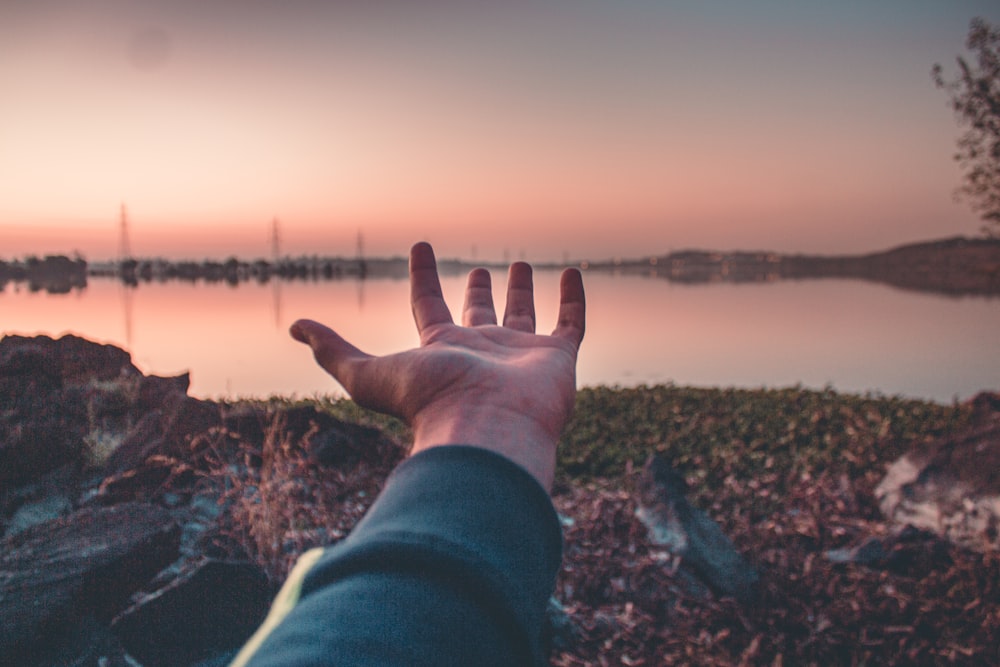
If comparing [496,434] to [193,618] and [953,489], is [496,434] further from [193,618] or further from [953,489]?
[953,489]

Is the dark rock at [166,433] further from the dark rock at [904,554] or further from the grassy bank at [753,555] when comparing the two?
the dark rock at [904,554]

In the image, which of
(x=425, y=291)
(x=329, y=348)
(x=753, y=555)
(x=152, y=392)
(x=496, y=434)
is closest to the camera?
(x=496, y=434)

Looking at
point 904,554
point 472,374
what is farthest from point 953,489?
point 472,374

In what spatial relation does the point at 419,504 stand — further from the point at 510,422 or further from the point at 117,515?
the point at 117,515

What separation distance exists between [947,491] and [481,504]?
6.57m

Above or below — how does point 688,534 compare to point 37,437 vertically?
below

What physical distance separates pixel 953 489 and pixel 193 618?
641 cm

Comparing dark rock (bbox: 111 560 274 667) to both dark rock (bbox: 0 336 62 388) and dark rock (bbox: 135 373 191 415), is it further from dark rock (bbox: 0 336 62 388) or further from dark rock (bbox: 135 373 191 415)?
dark rock (bbox: 0 336 62 388)

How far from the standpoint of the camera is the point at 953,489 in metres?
6.25

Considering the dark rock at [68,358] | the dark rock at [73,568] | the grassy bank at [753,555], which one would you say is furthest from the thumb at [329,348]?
the dark rock at [68,358]

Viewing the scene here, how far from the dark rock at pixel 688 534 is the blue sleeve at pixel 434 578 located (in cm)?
425

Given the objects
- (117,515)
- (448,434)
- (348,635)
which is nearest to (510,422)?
(448,434)

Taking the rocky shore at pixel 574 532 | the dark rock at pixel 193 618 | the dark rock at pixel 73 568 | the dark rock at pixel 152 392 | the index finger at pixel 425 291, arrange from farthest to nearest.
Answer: the dark rock at pixel 152 392 → the rocky shore at pixel 574 532 → the dark rock at pixel 193 618 → the dark rock at pixel 73 568 → the index finger at pixel 425 291

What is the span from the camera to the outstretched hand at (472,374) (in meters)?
1.71
